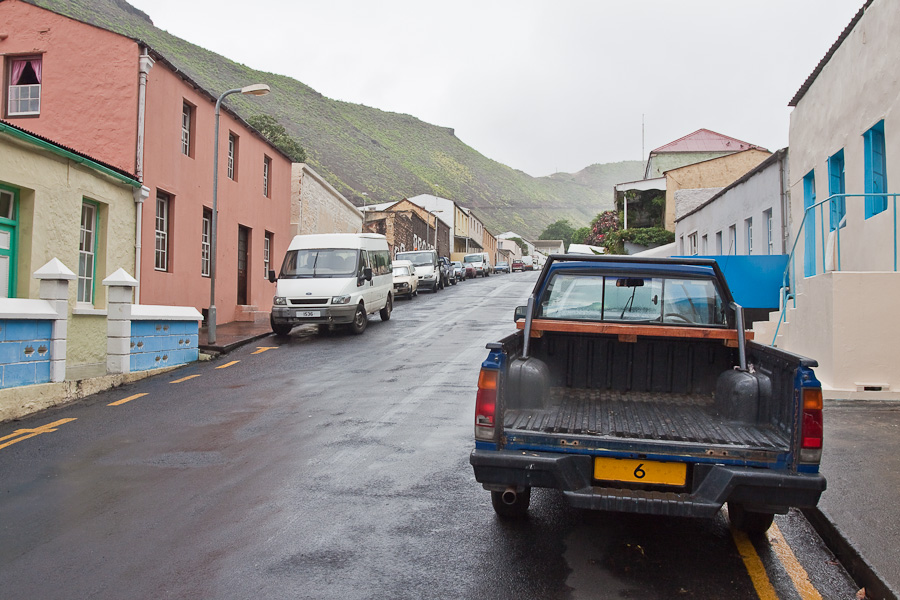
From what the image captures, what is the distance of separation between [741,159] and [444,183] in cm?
11742

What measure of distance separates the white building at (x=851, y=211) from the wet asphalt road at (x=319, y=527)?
4911 mm

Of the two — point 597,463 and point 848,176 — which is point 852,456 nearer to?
point 597,463

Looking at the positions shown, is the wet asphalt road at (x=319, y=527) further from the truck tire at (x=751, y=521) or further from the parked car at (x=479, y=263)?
the parked car at (x=479, y=263)

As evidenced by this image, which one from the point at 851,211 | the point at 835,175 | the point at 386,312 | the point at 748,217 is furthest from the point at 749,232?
the point at 386,312

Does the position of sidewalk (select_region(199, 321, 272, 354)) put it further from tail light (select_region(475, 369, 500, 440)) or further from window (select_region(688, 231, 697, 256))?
window (select_region(688, 231, 697, 256))

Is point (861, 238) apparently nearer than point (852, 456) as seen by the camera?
No

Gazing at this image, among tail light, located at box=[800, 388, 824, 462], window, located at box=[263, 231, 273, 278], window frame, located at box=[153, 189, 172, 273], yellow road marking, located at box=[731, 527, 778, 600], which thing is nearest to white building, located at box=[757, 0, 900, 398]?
yellow road marking, located at box=[731, 527, 778, 600]

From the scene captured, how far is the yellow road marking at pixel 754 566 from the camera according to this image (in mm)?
3781

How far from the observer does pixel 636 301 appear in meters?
5.57

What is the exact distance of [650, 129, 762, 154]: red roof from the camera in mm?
44688

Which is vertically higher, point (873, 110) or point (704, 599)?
point (873, 110)

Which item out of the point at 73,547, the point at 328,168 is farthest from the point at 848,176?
the point at 328,168

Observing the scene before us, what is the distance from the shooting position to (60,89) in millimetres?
16266

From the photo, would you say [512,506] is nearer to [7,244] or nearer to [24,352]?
[24,352]
